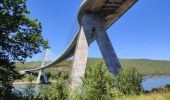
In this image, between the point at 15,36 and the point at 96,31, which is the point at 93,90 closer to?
the point at 15,36

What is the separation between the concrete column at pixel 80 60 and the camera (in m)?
42.6

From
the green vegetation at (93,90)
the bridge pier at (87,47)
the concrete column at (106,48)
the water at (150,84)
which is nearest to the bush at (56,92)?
the green vegetation at (93,90)

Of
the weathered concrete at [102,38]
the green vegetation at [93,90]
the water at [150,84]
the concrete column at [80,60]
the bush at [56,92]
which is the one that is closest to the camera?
the green vegetation at [93,90]

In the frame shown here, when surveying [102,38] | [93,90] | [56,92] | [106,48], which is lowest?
[56,92]

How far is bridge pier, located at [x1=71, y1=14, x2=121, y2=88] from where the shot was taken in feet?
139

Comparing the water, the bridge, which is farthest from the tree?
the bridge

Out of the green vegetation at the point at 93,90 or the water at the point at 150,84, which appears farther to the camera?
the water at the point at 150,84

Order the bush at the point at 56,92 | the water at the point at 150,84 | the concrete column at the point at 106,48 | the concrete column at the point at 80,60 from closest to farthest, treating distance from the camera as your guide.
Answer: the bush at the point at 56,92 < the water at the point at 150,84 < the concrete column at the point at 106,48 < the concrete column at the point at 80,60

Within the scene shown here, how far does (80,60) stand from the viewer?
43.2 meters

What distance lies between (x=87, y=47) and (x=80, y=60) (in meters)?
1.79

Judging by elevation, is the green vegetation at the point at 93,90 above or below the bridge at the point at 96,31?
below

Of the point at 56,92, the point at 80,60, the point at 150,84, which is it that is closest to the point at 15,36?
the point at 56,92

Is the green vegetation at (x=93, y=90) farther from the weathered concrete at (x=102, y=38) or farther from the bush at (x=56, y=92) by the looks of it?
the weathered concrete at (x=102, y=38)

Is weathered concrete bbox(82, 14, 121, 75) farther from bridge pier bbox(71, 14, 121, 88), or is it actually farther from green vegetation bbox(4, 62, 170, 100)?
green vegetation bbox(4, 62, 170, 100)
